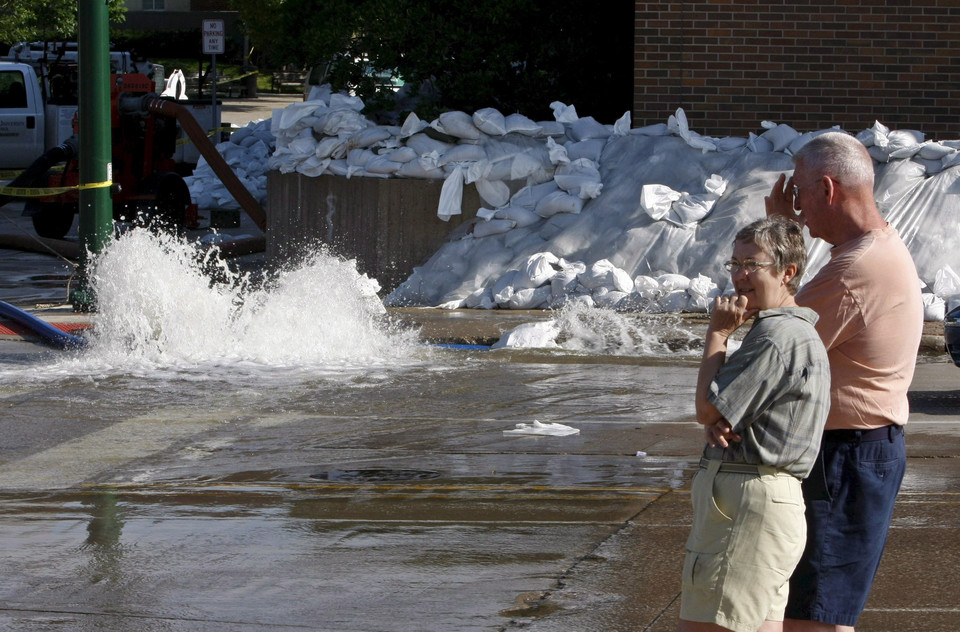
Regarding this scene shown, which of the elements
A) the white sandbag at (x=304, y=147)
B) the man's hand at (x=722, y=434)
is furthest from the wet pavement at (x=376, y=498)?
the white sandbag at (x=304, y=147)

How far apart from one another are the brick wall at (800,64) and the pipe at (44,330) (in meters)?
6.51

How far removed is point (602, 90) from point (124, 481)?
10110 mm

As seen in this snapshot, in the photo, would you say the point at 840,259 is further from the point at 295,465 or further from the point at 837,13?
the point at 837,13

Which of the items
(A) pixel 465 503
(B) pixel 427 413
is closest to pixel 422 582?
(A) pixel 465 503

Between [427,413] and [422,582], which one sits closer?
[422,582]

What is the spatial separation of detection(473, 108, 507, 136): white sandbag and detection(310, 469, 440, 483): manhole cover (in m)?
7.17

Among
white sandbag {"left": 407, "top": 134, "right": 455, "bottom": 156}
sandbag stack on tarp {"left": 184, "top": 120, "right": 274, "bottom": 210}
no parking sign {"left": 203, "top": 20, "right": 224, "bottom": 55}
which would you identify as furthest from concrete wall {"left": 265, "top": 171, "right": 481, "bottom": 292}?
no parking sign {"left": 203, "top": 20, "right": 224, "bottom": 55}

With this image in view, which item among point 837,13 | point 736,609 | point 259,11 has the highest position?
→ point 259,11

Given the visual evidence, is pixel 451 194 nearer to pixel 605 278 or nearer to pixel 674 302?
pixel 605 278

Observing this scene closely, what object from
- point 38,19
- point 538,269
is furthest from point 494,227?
point 38,19

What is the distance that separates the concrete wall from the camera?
13.2 metres

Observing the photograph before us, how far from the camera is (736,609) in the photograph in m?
3.25

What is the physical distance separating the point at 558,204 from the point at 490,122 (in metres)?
1.27

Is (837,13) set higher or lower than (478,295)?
higher
